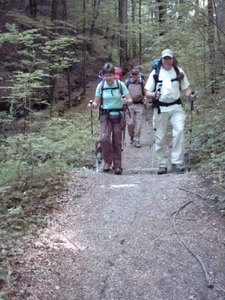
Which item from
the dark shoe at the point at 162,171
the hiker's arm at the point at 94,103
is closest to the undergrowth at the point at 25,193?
the hiker's arm at the point at 94,103

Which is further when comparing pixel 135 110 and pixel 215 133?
pixel 135 110

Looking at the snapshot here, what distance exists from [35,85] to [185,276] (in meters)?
3.44

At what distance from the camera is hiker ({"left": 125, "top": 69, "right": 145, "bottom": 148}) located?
33.0 feet

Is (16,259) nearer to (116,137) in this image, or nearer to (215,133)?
(116,137)

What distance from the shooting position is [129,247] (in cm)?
389

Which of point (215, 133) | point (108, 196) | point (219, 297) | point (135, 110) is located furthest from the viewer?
point (135, 110)

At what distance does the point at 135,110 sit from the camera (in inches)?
407

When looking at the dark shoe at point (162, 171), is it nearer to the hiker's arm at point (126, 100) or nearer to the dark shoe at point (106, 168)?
the dark shoe at point (106, 168)

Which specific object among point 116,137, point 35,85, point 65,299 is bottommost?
point 65,299

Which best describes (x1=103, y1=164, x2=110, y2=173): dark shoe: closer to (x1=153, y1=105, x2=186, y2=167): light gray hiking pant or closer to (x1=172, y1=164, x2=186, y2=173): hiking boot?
(x1=153, y1=105, x2=186, y2=167): light gray hiking pant

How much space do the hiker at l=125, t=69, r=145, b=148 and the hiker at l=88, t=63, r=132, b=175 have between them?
8.68ft

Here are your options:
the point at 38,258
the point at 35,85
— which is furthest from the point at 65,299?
the point at 35,85

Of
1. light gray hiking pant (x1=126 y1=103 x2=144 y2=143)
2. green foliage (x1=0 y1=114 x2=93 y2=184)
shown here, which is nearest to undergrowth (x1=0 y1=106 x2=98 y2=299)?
green foliage (x1=0 y1=114 x2=93 y2=184)

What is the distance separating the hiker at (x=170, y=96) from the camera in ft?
21.3
